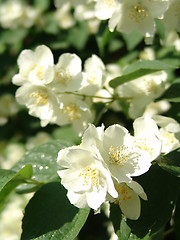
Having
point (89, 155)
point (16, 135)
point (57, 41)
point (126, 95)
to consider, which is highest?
point (89, 155)

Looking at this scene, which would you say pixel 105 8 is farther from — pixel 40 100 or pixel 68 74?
pixel 40 100

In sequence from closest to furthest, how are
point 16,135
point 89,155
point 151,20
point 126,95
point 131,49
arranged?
point 89,155 → point 151,20 → point 126,95 → point 131,49 → point 16,135

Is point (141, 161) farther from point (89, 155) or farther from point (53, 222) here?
point (53, 222)

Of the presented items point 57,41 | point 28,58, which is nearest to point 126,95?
point 28,58

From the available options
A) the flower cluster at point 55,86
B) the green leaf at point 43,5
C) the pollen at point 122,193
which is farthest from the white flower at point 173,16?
the green leaf at point 43,5

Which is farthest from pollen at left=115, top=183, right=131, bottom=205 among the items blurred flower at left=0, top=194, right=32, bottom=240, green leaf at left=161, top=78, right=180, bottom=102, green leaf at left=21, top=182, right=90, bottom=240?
blurred flower at left=0, top=194, right=32, bottom=240

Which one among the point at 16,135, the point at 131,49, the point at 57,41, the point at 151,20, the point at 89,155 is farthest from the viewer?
the point at 16,135

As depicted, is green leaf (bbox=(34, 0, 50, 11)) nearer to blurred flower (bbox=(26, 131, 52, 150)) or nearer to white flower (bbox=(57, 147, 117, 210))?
blurred flower (bbox=(26, 131, 52, 150))
